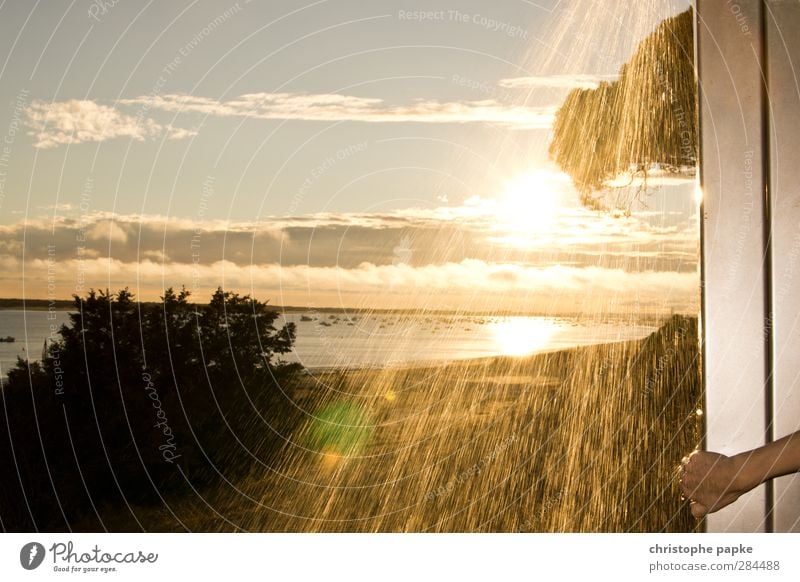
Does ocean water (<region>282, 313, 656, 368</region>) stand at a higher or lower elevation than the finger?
higher

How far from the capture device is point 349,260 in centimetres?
132

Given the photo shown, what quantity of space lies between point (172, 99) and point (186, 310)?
1.19 ft

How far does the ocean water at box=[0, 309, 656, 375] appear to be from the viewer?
4.25ft

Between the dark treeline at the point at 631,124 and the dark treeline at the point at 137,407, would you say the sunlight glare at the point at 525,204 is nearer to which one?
the dark treeline at the point at 631,124

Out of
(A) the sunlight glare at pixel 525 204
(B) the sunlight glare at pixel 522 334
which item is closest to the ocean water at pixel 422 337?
(B) the sunlight glare at pixel 522 334

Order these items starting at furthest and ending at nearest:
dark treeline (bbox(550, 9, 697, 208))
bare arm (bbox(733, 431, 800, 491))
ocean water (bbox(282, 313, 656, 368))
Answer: ocean water (bbox(282, 313, 656, 368)) → dark treeline (bbox(550, 9, 697, 208)) → bare arm (bbox(733, 431, 800, 491))

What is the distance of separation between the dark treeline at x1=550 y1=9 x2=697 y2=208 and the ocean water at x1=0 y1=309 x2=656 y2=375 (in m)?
0.23

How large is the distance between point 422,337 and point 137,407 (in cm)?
51

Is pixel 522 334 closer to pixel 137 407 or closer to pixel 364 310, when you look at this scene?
pixel 364 310

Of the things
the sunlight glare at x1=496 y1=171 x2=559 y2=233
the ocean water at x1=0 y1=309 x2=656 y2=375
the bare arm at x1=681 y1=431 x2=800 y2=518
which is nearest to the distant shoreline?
the ocean water at x1=0 y1=309 x2=656 y2=375

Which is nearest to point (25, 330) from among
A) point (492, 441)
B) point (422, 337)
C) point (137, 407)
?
point (137, 407)

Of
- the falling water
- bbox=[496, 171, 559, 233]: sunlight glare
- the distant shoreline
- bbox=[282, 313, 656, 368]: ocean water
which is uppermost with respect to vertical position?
A: bbox=[496, 171, 559, 233]: sunlight glare

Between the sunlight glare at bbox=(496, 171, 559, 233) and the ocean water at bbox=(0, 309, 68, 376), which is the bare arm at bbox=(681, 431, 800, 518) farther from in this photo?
the ocean water at bbox=(0, 309, 68, 376)

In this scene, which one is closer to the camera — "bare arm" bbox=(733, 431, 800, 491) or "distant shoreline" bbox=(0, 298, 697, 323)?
"bare arm" bbox=(733, 431, 800, 491)
